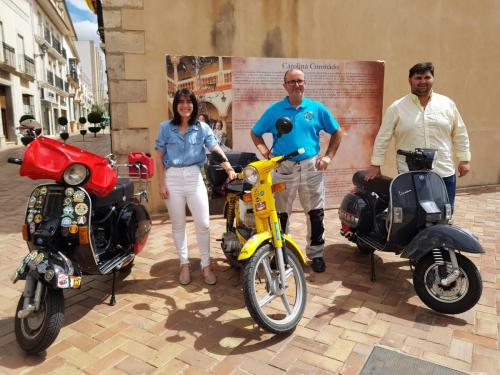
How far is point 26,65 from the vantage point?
27000 mm

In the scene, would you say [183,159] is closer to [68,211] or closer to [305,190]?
[68,211]

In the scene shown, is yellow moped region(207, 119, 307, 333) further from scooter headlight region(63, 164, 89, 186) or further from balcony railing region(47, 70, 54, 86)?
balcony railing region(47, 70, 54, 86)

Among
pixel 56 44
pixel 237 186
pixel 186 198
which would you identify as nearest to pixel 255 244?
pixel 237 186

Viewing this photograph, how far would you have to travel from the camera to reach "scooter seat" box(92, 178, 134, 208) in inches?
128

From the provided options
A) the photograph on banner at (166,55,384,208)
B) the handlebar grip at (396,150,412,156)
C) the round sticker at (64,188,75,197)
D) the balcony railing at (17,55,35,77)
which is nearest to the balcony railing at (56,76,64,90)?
the balcony railing at (17,55,35,77)

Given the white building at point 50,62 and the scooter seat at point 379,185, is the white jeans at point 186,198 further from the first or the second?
the white building at point 50,62

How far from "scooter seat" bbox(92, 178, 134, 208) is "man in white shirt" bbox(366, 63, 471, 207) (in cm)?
227

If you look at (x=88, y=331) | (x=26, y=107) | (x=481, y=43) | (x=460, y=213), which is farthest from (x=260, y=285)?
(x=26, y=107)

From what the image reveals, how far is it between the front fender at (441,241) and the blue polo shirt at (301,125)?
119 centimetres

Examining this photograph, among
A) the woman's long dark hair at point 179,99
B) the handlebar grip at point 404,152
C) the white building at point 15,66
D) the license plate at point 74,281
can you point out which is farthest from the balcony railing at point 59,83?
the handlebar grip at point 404,152

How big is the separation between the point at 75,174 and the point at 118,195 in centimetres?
68

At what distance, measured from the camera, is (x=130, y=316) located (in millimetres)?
3061

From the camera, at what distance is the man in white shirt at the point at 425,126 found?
3.37m

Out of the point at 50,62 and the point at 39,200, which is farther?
the point at 50,62
